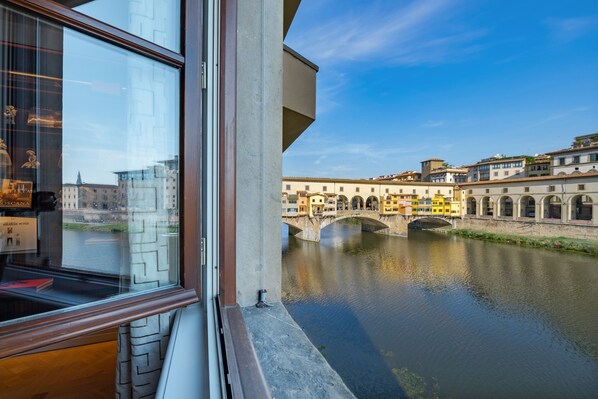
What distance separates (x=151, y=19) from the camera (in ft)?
2.92

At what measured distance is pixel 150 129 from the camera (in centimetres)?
93

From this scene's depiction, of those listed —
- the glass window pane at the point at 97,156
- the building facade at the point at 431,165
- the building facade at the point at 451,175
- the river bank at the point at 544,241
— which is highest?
the building facade at the point at 431,165

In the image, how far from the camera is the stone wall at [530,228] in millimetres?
16547

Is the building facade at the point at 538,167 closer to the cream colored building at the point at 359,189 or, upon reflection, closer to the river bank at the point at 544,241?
the cream colored building at the point at 359,189

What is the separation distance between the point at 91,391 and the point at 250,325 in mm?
1879

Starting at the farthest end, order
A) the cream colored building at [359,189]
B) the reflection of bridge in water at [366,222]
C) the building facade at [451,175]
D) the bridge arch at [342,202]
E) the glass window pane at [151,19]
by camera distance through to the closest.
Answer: the building facade at [451,175] < the bridge arch at [342,202] < the cream colored building at [359,189] < the reflection of bridge in water at [366,222] < the glass window pane at [151,19]

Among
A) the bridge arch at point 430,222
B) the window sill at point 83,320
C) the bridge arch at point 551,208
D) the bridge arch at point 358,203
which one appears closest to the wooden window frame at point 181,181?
the window sill at point 83,320

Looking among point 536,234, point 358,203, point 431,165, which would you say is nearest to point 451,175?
point 431,165

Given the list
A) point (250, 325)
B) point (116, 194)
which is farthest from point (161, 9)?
point (250, 325)

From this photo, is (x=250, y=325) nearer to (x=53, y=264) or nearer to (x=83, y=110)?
(x=53, y=264)

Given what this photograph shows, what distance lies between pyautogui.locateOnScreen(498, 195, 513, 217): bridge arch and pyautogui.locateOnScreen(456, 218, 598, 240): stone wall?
2200 millimetres

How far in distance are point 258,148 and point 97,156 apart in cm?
74

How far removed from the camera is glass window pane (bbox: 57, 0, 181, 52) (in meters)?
0.84

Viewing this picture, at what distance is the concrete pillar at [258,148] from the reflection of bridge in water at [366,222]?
16.0m
